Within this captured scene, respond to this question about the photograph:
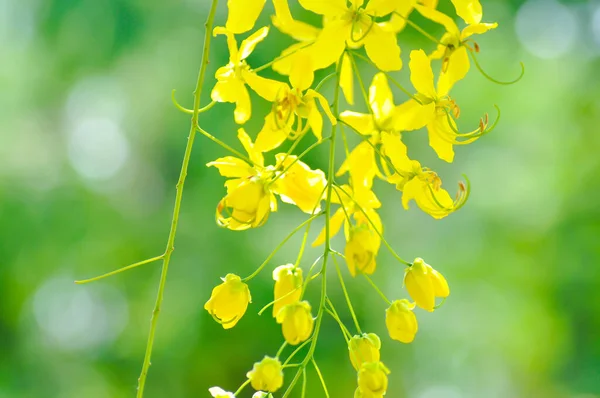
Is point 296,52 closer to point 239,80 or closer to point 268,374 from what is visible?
point 239,80

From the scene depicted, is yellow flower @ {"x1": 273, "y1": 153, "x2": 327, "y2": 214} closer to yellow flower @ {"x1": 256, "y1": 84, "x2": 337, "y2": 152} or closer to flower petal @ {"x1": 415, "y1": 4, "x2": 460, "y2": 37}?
yellow flower @ {"x1": 256, "y1": 84, "x2": 337, "y2": 152}

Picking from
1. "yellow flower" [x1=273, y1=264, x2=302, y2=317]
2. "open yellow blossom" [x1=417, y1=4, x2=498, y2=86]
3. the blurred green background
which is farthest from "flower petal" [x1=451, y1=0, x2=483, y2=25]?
the blurred green background

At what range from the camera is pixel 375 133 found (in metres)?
0.60

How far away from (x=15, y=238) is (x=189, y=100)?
780 mm

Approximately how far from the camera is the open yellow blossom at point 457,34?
1.73ft

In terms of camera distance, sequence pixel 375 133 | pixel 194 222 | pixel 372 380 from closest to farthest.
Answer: pixel 372 380 → pixel 375 133 → pixel 194 222

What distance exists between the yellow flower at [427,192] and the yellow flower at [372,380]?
0.11 metres

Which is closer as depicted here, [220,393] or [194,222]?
[220,393]

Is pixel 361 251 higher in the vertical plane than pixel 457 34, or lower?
lower

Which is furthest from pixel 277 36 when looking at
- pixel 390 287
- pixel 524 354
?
pixel 524 354

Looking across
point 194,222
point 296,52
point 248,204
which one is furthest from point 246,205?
point 194,222

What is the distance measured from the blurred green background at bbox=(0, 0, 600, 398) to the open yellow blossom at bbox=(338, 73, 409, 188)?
1.90 metres

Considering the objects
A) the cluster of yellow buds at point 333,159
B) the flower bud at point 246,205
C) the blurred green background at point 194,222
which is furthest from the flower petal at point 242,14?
the blurred green background at point 194,222

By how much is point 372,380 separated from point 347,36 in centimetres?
22
